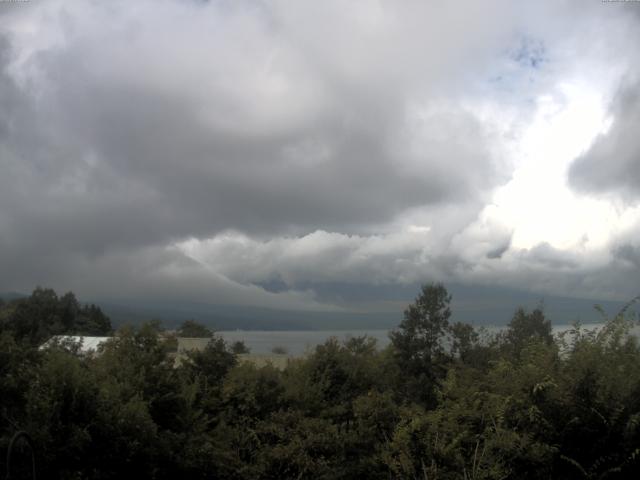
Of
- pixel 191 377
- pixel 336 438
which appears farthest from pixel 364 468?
pixel 191 377

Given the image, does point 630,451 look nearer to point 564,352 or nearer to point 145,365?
point 564,352

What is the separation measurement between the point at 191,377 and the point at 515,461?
10082 millimetres

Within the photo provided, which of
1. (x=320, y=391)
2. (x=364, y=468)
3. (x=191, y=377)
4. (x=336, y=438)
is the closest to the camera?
(x=364, y=468)

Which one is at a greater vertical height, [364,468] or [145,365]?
[145,365]

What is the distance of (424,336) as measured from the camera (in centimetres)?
2562

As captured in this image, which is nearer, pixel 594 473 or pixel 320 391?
pixel 594 473

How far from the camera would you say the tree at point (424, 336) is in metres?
24.6

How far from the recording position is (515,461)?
8.95 metres

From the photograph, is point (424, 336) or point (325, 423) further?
point (424, 336)

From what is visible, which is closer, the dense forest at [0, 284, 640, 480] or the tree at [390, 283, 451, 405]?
the dense forest at [0, 284, 640, 480]

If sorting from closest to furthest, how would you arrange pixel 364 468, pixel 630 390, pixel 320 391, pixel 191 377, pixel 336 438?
pixel 630 390 < pixel 364 468 < pixel 336 438 < pixel 320 391 < pixel 191 377

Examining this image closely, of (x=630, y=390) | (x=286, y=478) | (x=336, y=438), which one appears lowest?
(x=286, y=478)

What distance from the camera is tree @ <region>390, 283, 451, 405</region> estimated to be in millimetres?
24609

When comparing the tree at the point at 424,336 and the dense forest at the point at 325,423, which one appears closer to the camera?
the dense forest at the point at 325,423
